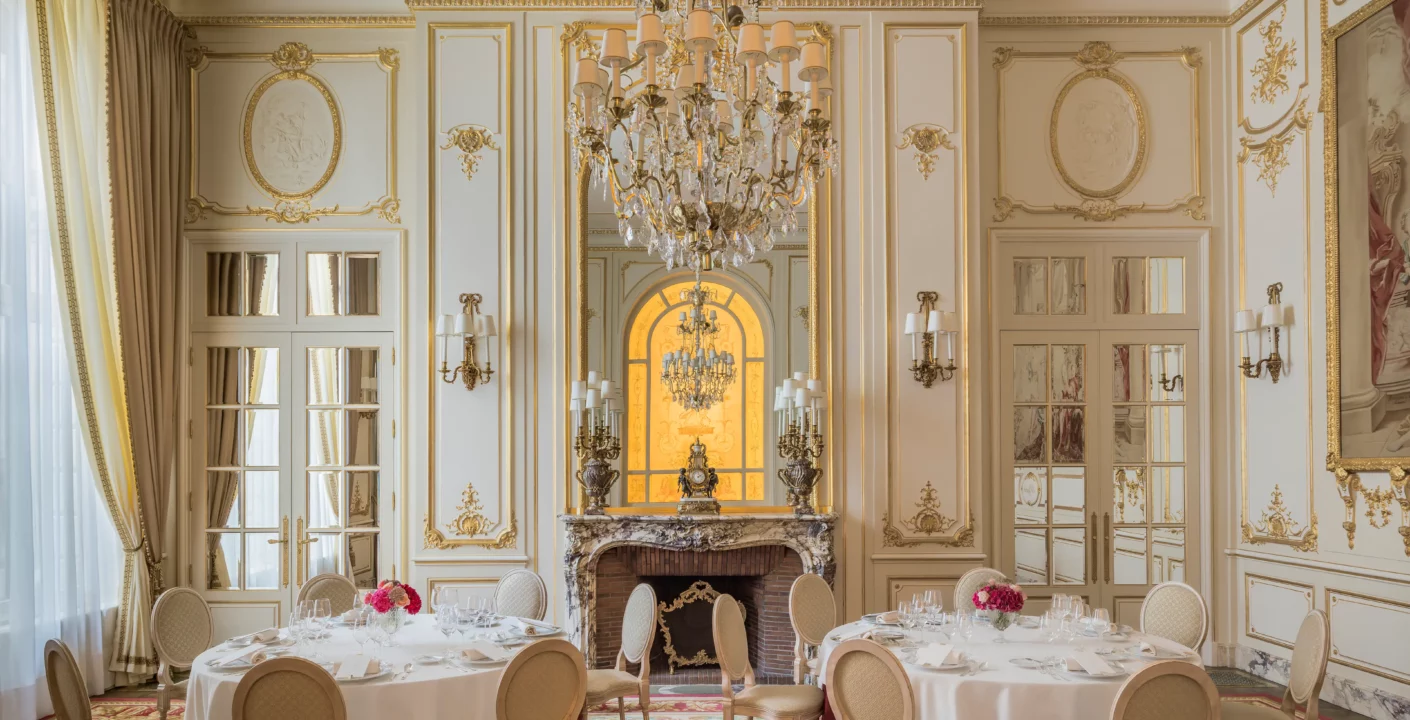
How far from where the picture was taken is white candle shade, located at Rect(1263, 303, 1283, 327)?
20.9 ft

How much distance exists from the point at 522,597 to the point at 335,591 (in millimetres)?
1020

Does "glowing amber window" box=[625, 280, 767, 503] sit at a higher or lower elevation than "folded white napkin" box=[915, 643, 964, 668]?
higher

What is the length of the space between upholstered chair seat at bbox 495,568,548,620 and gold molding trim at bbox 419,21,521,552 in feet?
2.89

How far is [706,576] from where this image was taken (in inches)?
259

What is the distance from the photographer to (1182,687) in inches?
135

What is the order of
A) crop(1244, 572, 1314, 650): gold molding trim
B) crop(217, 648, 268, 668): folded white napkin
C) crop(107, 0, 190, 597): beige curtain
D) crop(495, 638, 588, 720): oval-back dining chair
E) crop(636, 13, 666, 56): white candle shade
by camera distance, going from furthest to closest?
crop(107, 0, 190, 597): beige curtain < crop(1244, 572, 1314, 650): gold molding trim < crop(217, 648, 268, 668): folded white napkin < crop(636, 13, 666, 56): white candle shade < crop(495, 638, 588, 720): oval-back dining chair

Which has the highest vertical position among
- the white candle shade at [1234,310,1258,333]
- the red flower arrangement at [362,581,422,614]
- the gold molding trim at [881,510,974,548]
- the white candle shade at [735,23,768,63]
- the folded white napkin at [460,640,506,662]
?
the white candle shade at [735,23,768,63]

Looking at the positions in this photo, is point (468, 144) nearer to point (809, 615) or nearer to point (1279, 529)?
point (809, 615)

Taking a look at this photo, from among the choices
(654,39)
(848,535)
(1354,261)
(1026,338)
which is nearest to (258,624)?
(848,535)

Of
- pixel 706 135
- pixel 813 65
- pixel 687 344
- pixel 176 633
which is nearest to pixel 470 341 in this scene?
pixel 687 344

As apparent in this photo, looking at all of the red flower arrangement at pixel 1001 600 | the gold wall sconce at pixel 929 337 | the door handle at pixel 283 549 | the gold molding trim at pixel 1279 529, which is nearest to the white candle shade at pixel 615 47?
the red flower arrangement at pixel 1001 600

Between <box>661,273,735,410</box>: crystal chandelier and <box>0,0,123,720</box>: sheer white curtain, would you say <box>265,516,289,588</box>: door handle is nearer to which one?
<box>0,0,123,720</box>: sheer white curtain

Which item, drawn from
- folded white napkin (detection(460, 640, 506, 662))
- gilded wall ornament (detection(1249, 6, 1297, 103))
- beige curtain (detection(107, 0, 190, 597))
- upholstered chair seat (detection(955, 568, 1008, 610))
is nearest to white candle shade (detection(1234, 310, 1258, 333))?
gilded wall ornament (detection(1249, 6, 1297, 103))

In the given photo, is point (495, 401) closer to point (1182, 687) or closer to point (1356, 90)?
point (1182, 687)
